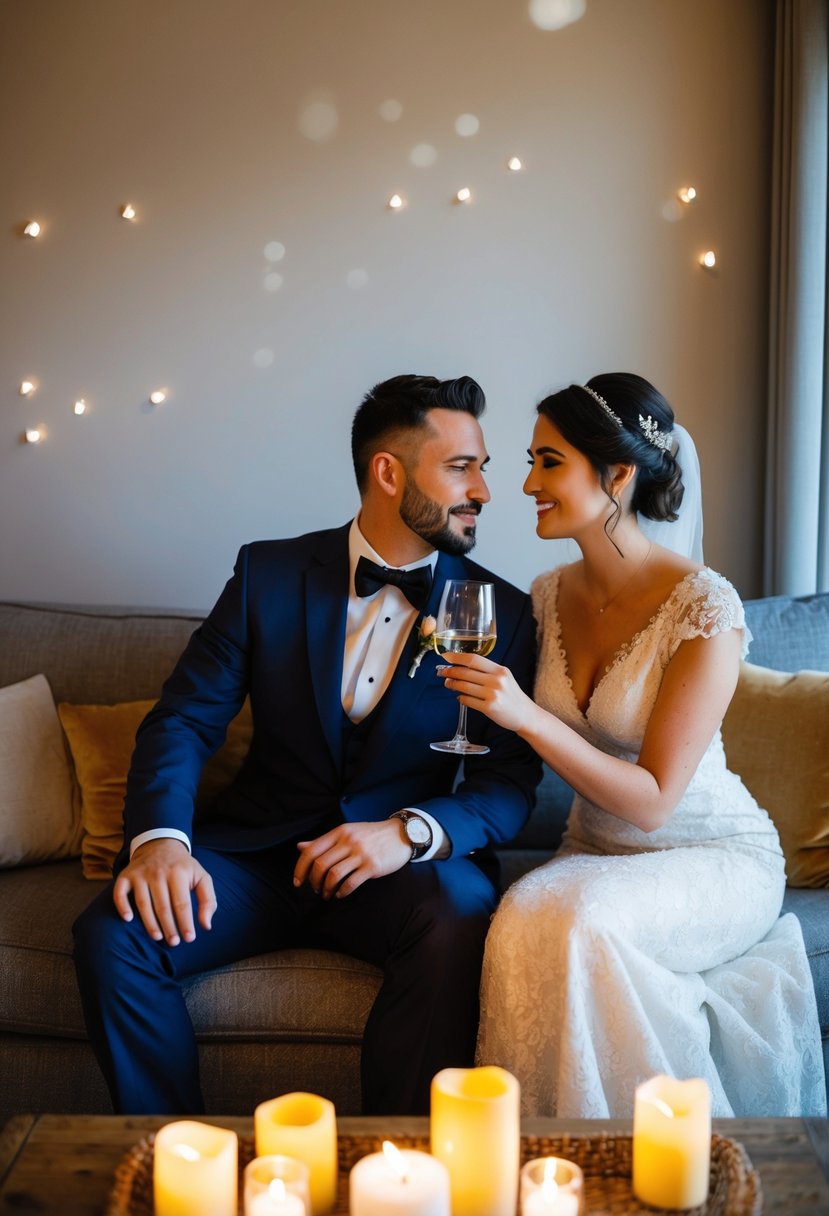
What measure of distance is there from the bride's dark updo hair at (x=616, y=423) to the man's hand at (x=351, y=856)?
2.67ft

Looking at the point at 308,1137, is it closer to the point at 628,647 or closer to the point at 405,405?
the point at 628,647

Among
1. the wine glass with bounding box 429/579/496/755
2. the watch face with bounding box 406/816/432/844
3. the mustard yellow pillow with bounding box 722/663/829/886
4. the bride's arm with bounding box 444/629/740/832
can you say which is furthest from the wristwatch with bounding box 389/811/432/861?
the mustard yellow pillow with bounding box 722/663/829/886

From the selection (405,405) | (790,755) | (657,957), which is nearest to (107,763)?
(405,405)

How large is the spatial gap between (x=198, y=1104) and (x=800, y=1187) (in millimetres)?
1054

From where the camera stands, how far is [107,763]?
2.56m

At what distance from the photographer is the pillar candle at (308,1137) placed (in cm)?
119

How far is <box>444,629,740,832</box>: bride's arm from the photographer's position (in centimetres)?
196

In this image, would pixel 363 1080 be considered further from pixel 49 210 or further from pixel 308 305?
pixel 49 210

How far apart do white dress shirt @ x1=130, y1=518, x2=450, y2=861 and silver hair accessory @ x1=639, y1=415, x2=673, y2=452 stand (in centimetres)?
51

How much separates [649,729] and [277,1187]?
1248 millimetres

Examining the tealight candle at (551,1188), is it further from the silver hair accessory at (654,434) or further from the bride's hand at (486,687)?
the silver hair accessory at (654,434)

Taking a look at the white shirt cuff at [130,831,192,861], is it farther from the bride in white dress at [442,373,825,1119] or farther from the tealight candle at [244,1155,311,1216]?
the tealight candle at [244,1155,311,1216]

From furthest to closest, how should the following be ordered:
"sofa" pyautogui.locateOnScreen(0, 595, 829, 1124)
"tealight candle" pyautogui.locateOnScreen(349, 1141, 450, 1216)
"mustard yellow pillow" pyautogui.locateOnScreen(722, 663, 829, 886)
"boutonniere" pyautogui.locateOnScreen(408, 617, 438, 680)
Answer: "mustard yellow pillow" pyautogui.locateOnScreen(722, 663, 829, 886), "boutonniere" pyautogui.locateOnScreen(408, 617, 438, 680), "sofa" pyautogui.locateOnScreen(0, 595, 829, 1124), "tealight candle" pyautogui.locateOnScreen(349, 1141, 450, 1216)

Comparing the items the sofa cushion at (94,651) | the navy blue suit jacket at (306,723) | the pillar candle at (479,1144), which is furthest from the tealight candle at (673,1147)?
the sofa cushion at (94,651)
